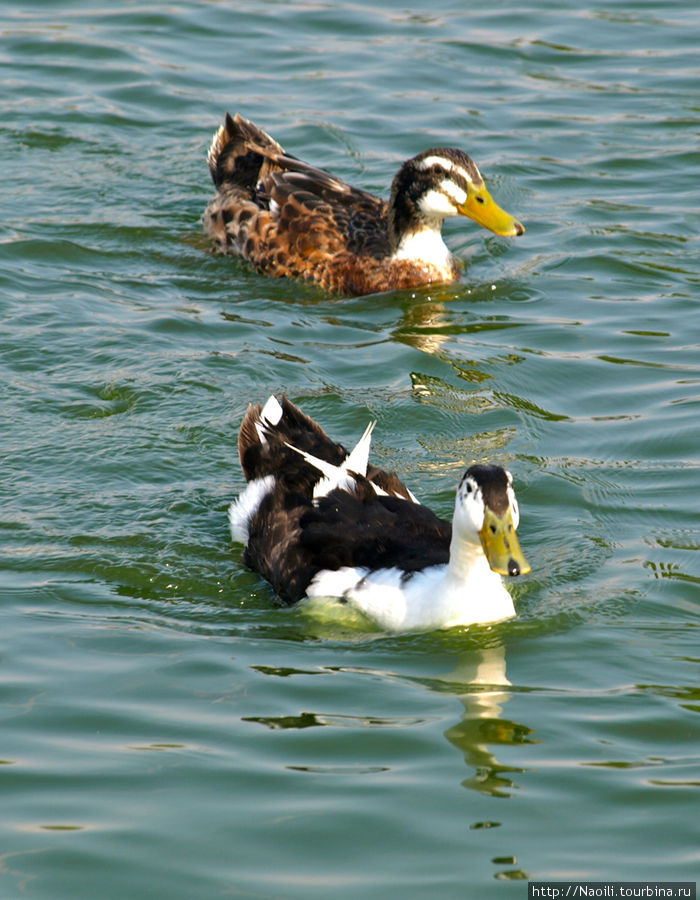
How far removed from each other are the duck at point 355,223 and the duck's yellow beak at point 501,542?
17.8 ft

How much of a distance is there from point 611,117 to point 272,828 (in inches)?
437

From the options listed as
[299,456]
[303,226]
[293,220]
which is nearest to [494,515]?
[299,456]

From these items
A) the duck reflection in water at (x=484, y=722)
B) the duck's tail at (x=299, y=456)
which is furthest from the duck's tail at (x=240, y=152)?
the duck reflection in water at (x=484, y=722)

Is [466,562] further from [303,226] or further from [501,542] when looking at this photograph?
[303,226]

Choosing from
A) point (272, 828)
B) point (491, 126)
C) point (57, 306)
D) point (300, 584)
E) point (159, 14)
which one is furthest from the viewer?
point (159, 14)

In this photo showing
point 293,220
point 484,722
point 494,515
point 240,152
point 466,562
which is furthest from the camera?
point 240,152

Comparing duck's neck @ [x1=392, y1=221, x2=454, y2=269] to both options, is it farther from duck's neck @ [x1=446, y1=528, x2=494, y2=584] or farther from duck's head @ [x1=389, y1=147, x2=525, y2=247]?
duck's neck @ [x1=446, y1=528, x2=494, y2=584]

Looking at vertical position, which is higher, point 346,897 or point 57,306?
point 57,306

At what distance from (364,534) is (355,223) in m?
5.21

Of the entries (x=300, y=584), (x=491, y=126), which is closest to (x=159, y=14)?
(x=491, y=126)

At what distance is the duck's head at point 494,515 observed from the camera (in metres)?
6.45

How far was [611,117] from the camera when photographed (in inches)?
587

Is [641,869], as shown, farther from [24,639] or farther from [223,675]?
[24,639]

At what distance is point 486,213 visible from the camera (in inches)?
456
